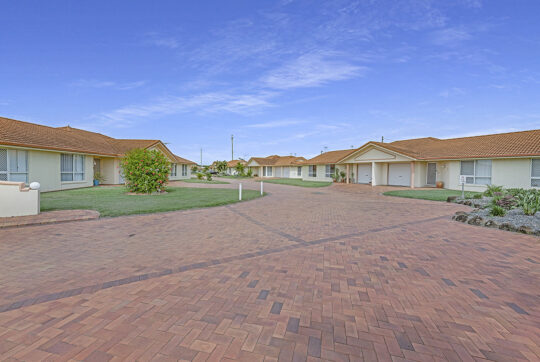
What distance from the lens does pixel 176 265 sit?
14.7 ft

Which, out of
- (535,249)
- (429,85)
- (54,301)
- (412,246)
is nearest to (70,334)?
(54,301)

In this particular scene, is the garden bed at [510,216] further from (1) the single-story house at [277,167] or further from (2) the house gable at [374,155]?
(1) the single-story house at [277,167]

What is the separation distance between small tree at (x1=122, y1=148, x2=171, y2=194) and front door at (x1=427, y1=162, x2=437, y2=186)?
23163 millimetres

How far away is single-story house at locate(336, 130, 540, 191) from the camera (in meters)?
16.9

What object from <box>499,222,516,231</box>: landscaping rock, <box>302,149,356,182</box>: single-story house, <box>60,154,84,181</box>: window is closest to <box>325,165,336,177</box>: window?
<box>302,149,356,182</box>: single-story house

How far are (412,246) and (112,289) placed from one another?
5.91m

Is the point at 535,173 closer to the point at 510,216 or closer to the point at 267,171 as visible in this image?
the point at 510,216

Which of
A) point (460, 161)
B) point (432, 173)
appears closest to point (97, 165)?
point (432, 173)

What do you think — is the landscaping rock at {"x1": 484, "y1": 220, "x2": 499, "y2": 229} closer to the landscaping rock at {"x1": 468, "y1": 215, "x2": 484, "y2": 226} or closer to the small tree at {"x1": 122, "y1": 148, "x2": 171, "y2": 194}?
the landscaping rock at {"x1": 468, "y1": 215, "x2": 484, "y2": 226}

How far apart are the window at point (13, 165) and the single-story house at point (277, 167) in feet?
105

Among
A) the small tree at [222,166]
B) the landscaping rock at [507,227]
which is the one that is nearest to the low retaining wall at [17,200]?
the landscaping rock at [507,227]

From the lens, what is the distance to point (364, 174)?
94.7 ft

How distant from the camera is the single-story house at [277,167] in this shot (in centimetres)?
4416

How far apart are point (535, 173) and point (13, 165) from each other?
103ft
